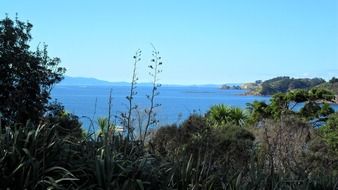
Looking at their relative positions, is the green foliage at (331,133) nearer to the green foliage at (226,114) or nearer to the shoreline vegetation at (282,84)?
the green foliage at (226,114)

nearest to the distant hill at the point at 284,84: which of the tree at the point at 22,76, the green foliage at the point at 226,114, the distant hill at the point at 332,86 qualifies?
the distant hill at the point at 332,86

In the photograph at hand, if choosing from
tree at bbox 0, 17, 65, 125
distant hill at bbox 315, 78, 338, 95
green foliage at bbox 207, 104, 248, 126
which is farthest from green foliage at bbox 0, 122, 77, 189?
distant hill at bbox 315, 78, 338, 95

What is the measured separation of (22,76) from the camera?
9156 millimetres

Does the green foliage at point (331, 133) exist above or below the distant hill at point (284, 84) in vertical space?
below

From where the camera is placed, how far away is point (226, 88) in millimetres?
46969

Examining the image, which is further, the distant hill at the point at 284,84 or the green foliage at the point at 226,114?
the distant hill at the point at 284,84

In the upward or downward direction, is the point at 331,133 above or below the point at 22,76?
below

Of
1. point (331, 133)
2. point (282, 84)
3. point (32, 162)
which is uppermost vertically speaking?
point (282, 84)

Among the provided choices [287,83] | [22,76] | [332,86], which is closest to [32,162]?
[22,76]

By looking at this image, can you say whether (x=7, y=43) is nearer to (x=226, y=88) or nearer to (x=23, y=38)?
(x=23, y=38)

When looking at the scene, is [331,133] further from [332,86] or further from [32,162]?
[32,162]

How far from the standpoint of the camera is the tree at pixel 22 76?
8711mm

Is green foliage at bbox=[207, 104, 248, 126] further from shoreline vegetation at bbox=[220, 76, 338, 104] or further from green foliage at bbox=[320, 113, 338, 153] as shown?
shoreline vegetation at bbox=[220, 76, 338, 104]

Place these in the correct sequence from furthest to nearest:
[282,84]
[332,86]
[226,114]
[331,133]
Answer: [282,84] < [332,86] < [226,114] < [331,133]
